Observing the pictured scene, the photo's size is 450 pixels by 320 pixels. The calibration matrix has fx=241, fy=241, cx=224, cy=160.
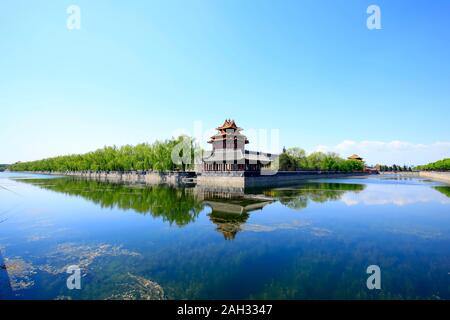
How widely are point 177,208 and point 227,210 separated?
14.1 feet

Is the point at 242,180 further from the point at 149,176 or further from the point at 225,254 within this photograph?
the point at 149,176

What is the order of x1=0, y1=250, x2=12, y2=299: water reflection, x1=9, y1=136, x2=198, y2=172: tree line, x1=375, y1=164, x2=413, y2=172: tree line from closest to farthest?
x1=0, y1=250, x2=12, y2=299: water reflection, x1=9, y1=136, x2=198, y2=172: tree line, x1=375, y1=164, x2=413, y2=172: tree line

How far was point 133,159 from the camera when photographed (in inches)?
2435

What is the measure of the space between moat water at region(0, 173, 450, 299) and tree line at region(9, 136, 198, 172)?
111 ft

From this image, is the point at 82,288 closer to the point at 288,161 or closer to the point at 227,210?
the point at 227,210

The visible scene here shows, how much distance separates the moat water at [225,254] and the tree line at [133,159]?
33716 mm

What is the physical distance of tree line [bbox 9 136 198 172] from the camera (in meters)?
51.2

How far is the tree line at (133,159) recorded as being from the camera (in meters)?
51.2

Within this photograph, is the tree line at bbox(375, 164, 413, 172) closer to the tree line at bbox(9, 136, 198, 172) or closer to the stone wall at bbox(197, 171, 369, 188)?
the stone wall at bbox(197, 171, 369, 188)

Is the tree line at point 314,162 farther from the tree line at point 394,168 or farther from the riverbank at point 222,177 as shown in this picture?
the tree line at point 394,168

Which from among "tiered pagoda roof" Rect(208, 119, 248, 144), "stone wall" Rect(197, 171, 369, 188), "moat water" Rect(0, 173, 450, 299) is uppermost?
"tiered pagoda roof" Rect(208, 119, 248, 144)

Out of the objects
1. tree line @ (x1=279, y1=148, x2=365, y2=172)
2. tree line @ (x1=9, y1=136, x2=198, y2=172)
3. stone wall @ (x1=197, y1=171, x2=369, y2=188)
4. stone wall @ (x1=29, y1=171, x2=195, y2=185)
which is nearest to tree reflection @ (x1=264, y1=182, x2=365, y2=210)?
stone wall @ (x1=197, y1=171, x2=369, y2=188)
